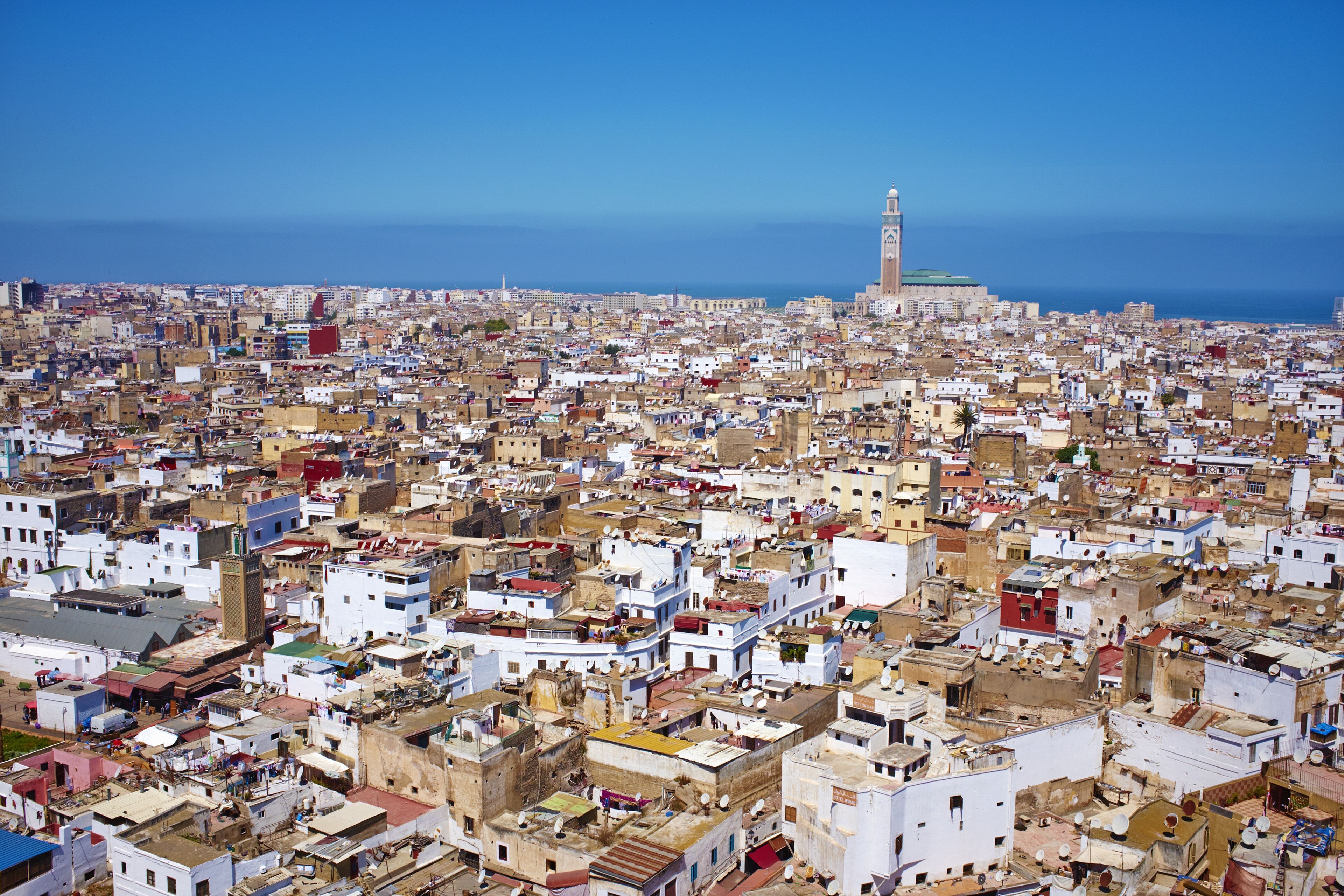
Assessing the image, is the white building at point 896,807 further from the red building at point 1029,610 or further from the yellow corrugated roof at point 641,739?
the red building at point 1029,610

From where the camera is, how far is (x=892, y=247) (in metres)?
157

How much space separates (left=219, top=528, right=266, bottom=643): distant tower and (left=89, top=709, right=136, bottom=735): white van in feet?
7.39

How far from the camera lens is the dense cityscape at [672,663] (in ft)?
37.8

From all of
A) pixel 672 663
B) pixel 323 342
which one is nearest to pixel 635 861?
pixel 672 663

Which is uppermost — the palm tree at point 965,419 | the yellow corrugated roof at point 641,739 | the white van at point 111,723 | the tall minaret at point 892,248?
the tall minaret at point 892,248

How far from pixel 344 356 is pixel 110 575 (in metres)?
50.8

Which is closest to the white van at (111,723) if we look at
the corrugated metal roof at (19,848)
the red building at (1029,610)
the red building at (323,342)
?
the corrugated metal roof at (19,848)

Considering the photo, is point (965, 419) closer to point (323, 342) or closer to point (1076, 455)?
point (1076, 455)

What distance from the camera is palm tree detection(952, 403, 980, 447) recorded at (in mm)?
41312

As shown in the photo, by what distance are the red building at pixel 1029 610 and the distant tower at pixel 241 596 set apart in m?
11.1

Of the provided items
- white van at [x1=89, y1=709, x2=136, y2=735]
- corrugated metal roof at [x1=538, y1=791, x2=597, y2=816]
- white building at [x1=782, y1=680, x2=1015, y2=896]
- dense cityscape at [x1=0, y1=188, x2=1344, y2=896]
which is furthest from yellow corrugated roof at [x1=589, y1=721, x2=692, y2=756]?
white van at [x1=89, y1=709, x2=136, y2=735]

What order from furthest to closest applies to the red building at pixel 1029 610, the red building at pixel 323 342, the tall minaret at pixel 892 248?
the tall minaret at pixel 892 248, the red building at pixel 323 342, the red building at pixel 1029 610

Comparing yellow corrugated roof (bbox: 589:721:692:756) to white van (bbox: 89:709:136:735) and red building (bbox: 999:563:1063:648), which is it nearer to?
red building (bbox: 999:563:1063:648)

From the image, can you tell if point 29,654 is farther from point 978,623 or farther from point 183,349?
point 183,349
